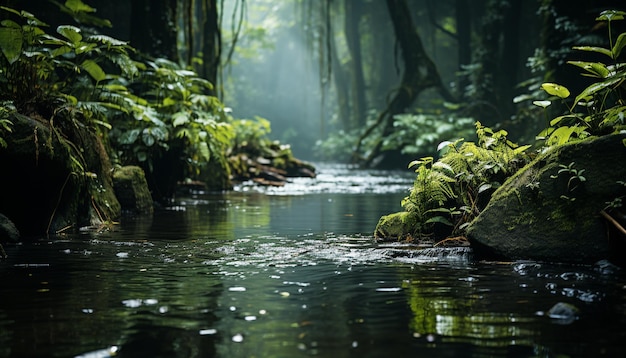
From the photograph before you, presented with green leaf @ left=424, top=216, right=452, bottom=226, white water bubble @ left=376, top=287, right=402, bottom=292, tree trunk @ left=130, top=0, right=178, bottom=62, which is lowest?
white water bubble @ left=376, top=287, right=402, bottom=292

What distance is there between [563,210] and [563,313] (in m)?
1.96

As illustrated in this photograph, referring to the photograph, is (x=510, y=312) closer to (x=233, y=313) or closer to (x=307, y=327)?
(x=307, y=327)

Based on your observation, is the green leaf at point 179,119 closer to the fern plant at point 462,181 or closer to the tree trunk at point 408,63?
the fern plant at point 462,181

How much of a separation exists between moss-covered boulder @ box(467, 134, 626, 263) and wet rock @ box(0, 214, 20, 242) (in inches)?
166

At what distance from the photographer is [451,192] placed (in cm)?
630

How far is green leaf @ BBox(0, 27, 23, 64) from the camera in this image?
666 cm

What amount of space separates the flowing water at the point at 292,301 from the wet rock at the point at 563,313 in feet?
0.05

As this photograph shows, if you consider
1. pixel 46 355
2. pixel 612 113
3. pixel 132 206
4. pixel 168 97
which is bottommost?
pixel 46 355

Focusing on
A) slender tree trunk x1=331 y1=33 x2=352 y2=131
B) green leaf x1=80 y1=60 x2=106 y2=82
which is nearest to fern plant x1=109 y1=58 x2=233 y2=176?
green leaf x1=80 y1=60 x2=106 y2=82

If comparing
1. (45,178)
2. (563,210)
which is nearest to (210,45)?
(45,178)

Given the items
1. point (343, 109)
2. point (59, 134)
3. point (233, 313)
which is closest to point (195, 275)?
point (233, 313)

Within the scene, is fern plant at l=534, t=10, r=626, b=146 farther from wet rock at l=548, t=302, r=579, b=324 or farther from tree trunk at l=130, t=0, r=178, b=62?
tree trunk at l=130, t=0, r=178, b=62

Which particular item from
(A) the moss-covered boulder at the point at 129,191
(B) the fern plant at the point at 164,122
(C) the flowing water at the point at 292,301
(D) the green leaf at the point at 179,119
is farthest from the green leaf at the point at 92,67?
(C) the flowing water at the point at 292,301

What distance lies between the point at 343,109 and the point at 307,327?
39.9 m
